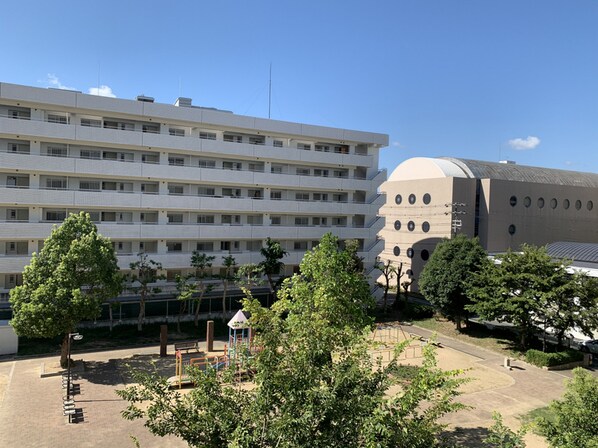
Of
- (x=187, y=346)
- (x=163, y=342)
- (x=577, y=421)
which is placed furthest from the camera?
(x=187, y=346)

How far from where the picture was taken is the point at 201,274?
3375cm

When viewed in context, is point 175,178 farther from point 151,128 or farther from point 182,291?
point 182,291

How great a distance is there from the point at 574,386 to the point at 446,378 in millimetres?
4779

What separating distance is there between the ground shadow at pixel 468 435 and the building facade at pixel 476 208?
2973 centimetres

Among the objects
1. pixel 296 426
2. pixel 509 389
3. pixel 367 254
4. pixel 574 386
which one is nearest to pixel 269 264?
pixel 367 254

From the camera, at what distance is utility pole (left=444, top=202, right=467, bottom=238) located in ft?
147

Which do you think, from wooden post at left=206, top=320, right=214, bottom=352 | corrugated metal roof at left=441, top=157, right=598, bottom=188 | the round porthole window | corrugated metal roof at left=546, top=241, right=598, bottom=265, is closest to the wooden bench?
wooden post at left=206, top=320, right=214, bottom=352

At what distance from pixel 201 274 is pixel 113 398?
14621 millimetres

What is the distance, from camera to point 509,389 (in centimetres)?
2258

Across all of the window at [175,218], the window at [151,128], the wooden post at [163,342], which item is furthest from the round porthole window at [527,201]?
the wooden post at [163,342]

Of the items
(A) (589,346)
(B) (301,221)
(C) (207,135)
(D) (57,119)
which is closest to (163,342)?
(C) (207,135)

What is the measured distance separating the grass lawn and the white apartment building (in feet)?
15.6

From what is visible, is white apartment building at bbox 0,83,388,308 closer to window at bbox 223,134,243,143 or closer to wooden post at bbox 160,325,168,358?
window at bbox 223,134,243,143

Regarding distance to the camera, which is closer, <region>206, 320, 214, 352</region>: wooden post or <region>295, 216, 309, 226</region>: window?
<region>206, 320, 214, 352</region>: wooden post
